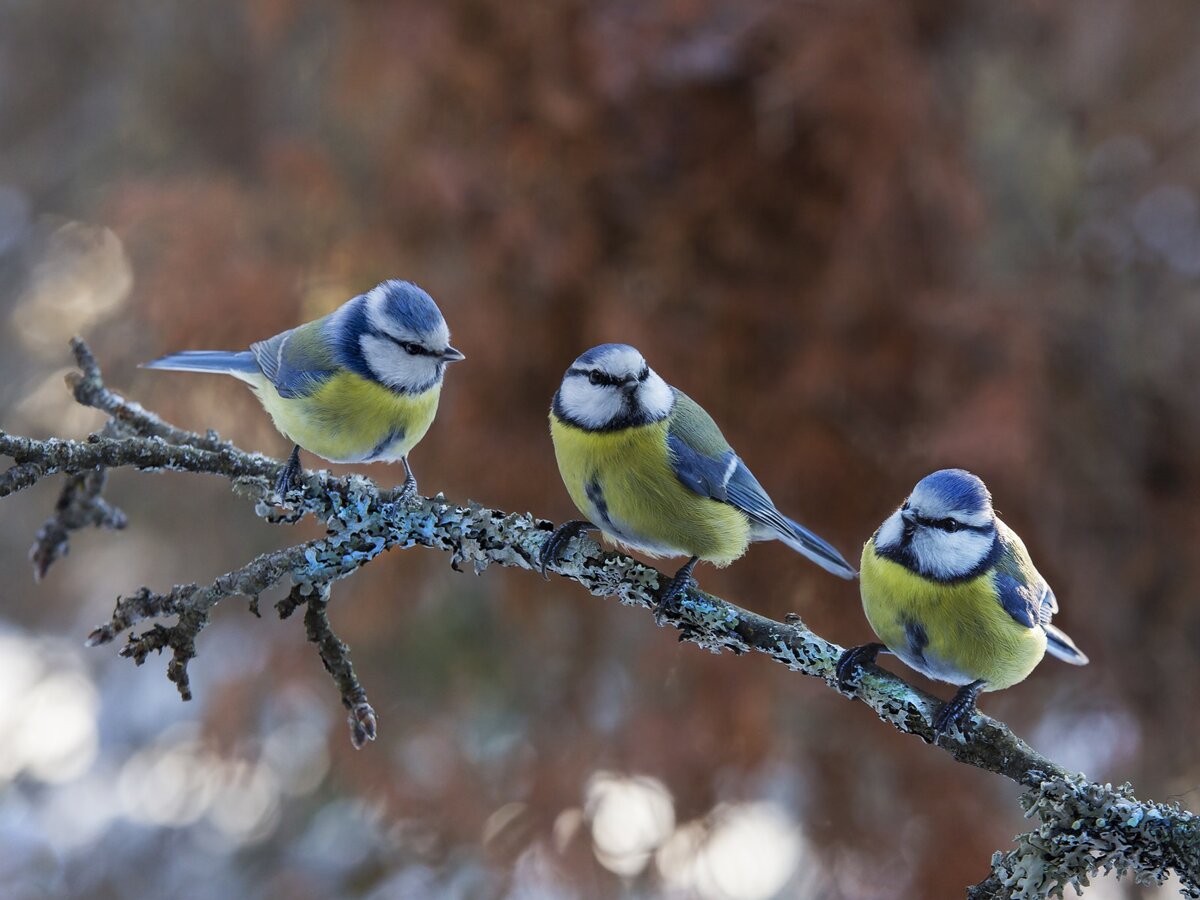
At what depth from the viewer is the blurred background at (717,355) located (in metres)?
2.46

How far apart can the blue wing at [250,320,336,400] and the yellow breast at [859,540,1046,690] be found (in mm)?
759

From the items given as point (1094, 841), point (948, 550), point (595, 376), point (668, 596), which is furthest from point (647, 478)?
point (1094, 841)

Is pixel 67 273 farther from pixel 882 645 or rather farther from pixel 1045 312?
pixel 882 645

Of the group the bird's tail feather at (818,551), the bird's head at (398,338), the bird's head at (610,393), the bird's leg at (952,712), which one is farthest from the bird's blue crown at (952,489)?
the bird's head at (398,338)

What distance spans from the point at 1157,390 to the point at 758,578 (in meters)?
Answer: 1.16

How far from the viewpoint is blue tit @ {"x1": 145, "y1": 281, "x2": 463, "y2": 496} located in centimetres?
122

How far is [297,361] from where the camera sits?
4.71 feet

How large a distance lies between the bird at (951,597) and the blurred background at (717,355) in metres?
1.16

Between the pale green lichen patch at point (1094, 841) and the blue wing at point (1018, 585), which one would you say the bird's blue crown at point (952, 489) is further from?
the pale green lichen patch at point (1094, 841)

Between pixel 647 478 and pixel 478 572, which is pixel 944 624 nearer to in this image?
pixel 647 478

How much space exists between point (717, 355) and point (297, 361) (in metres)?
1.31

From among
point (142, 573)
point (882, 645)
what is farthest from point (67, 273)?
point (882, 645)

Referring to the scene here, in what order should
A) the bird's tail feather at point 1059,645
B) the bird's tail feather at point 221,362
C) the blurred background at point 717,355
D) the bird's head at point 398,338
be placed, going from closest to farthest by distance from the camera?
the bird's head at point 398,338, the bird's tail feather at point 1059,645, the bird's tail feather at point 221,362, the blurred background at point 717,355

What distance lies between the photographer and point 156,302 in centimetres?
268
